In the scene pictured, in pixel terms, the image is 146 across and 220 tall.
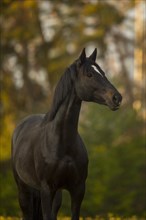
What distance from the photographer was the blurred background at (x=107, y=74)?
81.1ft

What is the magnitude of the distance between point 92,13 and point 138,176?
12.4 metres

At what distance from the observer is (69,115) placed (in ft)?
27.5

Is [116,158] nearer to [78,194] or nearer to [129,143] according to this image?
[129,143]

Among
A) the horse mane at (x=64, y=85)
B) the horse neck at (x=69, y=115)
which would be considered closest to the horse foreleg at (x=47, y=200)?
the horse neck at (x=69, y=115)

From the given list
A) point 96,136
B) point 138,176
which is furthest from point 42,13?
point 138,176

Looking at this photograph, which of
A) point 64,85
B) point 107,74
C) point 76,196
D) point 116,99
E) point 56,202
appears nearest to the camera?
point 116,99

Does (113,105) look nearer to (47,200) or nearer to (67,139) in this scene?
(67,139)

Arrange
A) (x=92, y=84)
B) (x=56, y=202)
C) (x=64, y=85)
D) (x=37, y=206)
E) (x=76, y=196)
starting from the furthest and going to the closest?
1. (x=37, y=206)
2. (x=56, y=202)
3. (x=76, y=196)
4. (x=64, y=85)
5. (x=92, y=84)

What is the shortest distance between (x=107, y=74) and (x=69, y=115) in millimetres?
23551

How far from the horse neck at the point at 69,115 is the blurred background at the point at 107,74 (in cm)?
1430

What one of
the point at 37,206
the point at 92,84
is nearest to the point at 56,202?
the point at 37,206

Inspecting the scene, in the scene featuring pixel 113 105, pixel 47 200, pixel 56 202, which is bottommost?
pixel 56 202

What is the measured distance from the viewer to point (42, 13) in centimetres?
3672

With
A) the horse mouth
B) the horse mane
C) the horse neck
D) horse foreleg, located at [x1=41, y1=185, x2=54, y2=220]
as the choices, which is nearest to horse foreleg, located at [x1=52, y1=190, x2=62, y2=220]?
horse foreleg, located at [x1=41, y1=185, x2=54, y2=220]
